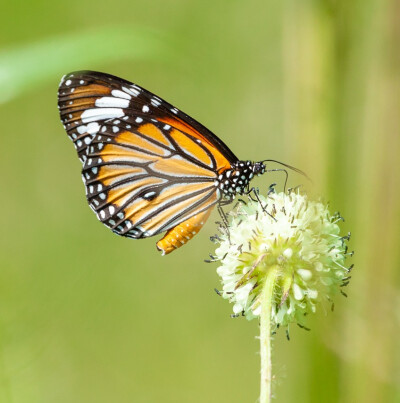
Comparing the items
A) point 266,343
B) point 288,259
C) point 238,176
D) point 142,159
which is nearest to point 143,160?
point 142,159

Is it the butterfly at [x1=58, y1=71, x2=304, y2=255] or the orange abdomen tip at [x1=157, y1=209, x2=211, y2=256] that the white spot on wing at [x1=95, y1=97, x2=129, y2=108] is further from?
the orange abdomen tip at [x1=157, y1=209, x2=211, y2=256]

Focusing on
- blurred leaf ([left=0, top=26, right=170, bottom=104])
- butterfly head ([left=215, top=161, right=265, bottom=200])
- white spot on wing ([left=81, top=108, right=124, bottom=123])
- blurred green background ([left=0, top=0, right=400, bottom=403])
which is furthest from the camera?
white spot on wing ([left=81, top=108, right=124, bottom=123])

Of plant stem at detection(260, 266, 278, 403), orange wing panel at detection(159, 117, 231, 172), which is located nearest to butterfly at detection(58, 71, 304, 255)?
orange wing panel at detection(159, 117, 231, 172)

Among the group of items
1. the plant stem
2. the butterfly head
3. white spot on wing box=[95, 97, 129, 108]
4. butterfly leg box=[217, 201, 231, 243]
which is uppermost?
white spot on wing box=[95, 97, 129, 108]

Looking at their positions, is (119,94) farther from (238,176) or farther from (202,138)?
(238,176)
